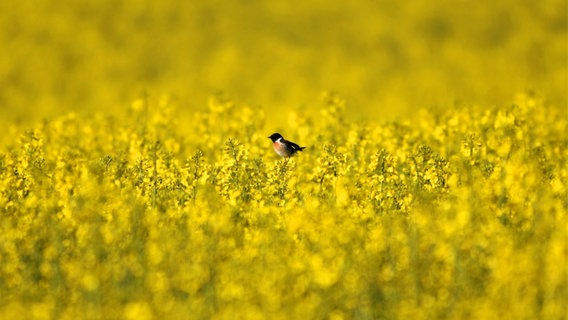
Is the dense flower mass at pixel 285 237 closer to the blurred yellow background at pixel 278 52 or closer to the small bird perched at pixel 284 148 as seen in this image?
the small bird perched at pixel 284 148

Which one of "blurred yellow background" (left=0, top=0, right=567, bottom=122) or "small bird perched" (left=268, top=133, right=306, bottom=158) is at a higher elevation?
"blurred yellow background" (left=0, top=0, right=567, bottom=122)

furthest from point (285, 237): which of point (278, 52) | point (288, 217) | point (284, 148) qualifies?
point (278, 52)

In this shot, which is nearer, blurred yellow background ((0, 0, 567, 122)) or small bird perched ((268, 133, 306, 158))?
small bird perched ((268, 133, 306, 158))

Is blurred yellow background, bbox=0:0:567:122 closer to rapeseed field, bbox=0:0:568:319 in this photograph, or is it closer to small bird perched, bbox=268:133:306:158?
rapeseed field, bbox=0:0:568:319

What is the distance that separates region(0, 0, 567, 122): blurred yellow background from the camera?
2528cm

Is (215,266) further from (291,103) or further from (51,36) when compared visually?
(51,36)

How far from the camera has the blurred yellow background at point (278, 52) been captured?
25281 millimetres

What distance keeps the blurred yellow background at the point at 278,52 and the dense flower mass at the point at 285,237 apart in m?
11.6

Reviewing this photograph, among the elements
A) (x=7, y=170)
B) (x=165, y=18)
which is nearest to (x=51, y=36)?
(x=165, y=18)

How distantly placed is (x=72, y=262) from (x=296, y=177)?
10.1ft

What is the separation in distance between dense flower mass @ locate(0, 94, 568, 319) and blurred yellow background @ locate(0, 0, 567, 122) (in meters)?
11.6

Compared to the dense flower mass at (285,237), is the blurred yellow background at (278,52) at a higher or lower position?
higher

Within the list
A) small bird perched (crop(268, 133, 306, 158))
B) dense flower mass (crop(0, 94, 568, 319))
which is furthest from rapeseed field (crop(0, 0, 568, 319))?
small bird perched (crop(268, 133, 306, 158))

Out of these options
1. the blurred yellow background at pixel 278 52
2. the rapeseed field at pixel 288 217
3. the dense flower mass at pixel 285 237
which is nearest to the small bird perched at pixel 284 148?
the rapeseed field at pixel 288 217
